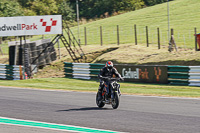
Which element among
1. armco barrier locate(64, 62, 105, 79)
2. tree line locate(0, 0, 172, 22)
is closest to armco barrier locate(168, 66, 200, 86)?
armco barrier locate(64, 62, 105, 79)

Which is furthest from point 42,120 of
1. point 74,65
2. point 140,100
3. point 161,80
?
point 74,65

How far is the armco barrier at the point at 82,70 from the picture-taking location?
2864cm

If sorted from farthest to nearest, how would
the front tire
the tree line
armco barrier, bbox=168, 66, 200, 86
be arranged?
the tree line < armco barrier, bbox=168, 66, 200, 86 < the front tire

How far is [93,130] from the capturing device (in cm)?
1033

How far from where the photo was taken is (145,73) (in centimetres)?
2586

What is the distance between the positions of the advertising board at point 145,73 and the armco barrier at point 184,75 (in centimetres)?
40

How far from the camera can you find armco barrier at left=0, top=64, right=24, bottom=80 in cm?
3007

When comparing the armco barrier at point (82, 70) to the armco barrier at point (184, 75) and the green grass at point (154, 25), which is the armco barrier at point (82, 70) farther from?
the green grass at point (154, 25)

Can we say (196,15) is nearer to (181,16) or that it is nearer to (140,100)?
(181,16)

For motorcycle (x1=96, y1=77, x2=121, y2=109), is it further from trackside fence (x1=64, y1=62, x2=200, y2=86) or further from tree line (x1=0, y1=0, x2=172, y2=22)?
tree line (x1=0, y1=0, x2=172, y2=22)

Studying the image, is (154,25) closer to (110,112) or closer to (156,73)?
(156,73)

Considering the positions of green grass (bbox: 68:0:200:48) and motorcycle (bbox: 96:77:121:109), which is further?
green grass (bbox: 68:0:200:48)

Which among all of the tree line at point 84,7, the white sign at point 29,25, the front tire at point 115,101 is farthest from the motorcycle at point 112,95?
the tree line at point 84,7

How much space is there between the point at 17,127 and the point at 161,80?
15474mm
